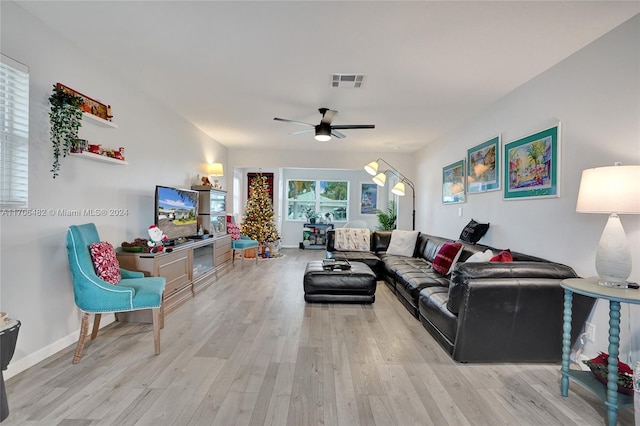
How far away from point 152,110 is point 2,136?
6.96 feet

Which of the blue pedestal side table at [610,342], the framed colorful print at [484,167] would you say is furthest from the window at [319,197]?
the blue pedestal side table at [610,342]

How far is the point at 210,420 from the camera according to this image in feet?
6.06

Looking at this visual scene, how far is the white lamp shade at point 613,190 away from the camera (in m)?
1.88

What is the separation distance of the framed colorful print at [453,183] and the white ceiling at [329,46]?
977mm

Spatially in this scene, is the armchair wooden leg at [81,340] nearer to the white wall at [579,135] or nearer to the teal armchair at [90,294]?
the teal armchair at [90,294]

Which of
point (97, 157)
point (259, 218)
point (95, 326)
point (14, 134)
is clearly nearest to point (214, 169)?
point (259, 218)

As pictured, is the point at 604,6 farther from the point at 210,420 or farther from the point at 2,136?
the point at 2,136

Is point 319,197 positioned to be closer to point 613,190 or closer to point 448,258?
point 448,258

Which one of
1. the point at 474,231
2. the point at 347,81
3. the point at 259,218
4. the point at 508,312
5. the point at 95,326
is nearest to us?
the point at 508,312

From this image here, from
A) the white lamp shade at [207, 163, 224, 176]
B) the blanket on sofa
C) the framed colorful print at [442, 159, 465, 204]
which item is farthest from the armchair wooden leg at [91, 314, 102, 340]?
the framed colorful print at [442, 159, 465, 204]

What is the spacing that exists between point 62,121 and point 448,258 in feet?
13.6

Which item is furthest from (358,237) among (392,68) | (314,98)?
(392,68)

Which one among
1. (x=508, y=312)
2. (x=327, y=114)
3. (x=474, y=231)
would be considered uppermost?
(x=327, y=114)

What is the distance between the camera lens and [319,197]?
10227mm
